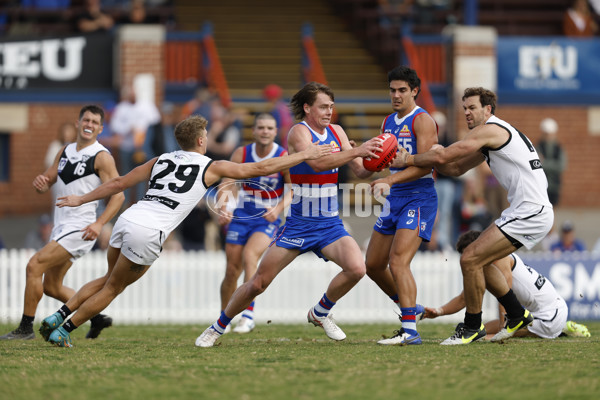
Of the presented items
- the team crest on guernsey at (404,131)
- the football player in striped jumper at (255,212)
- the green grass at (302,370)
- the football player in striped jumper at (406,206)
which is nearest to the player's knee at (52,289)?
the green grass at (302,370)

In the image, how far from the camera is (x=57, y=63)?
21047mm

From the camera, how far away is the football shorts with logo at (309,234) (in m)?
9.66

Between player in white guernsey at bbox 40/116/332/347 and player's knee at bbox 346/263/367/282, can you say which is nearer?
player in white guernsey at bbox 40/116/332/347

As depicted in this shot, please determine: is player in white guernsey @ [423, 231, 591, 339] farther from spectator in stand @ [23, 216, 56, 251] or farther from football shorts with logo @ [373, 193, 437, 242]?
spectator in stand @ [23, 216, 56, 251]

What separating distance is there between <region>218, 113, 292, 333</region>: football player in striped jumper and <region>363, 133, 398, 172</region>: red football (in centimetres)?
235

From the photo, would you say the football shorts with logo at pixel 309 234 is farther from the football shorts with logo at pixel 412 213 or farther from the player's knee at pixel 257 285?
the football shorts with logo at pixel 412 213

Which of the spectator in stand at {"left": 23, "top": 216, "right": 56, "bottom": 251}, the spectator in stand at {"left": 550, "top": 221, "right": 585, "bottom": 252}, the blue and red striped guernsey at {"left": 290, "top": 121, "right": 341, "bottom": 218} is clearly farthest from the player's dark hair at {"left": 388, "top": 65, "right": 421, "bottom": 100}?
the spectator in stand at {"left": 23, "top": 216, "right": 56, "bottom": 251}

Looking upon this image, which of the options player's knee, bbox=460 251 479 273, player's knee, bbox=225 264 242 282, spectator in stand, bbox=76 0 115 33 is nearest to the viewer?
player's knee, bbox=460 251 479 273

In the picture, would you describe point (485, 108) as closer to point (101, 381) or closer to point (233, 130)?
point (101, 381)

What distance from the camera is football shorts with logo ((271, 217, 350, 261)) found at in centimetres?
966

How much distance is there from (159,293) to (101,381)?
9.17 metres

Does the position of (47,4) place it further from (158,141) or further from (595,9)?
(595,9)

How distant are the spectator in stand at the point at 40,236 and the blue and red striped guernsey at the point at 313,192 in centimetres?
913

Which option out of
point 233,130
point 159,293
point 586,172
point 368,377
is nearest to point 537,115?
point 586,172
